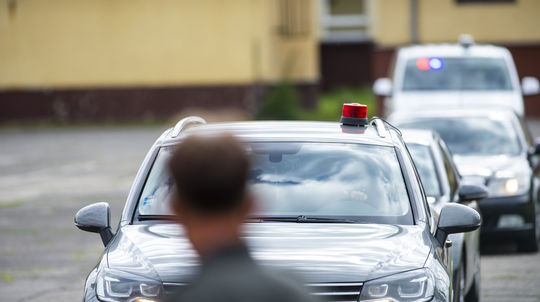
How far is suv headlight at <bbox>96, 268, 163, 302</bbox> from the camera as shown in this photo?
478cm

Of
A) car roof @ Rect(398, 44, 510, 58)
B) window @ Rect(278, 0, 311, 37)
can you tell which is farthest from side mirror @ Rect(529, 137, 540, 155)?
window @ Rect(278, 0, 311, 37)

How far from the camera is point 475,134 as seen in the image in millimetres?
12016

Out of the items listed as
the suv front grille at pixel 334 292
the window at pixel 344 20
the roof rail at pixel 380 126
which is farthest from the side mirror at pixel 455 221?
the window at pixel 344 20

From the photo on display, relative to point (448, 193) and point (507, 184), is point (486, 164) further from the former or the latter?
point (448, 193)

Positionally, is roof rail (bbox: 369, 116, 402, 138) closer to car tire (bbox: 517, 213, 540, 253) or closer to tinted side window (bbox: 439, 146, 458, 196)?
tinted side window (bbox: 439, 146, 458, 196)

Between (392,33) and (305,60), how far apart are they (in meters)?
3.50

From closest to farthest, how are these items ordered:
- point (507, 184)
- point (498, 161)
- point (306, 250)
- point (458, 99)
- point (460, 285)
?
point (306, 250) → point (460, 285) → point (507, 184) → point (498, 161) → point (458, 99)

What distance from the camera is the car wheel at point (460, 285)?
670 centimetres

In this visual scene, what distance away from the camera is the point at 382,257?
501 cm

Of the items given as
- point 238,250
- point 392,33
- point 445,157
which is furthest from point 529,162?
point 392,33

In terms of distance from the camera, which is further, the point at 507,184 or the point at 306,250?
the point at 507,184

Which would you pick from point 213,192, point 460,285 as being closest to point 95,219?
point 460,285

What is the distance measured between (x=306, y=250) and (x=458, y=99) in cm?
1157

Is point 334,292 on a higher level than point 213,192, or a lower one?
lower
